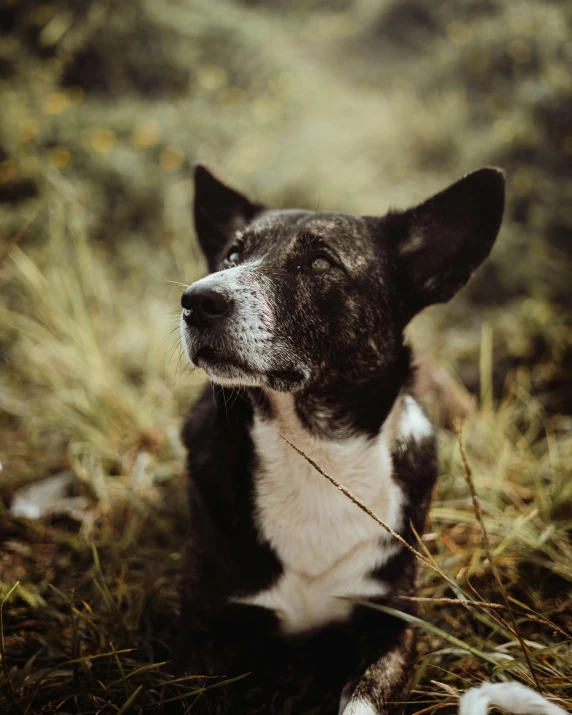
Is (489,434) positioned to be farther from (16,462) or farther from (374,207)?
(374,207)

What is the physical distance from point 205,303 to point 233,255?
1.67 feet

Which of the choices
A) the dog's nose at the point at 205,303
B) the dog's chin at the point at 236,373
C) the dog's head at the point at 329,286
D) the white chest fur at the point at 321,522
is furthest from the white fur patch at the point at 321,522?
the dog's nose at the point at 205,303

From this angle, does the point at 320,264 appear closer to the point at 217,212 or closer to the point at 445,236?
the point at 445,236

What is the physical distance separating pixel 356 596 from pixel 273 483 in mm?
454

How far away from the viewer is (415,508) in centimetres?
187

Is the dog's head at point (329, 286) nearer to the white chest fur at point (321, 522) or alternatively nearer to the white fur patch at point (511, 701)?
the white chest fur at point (321, 522)

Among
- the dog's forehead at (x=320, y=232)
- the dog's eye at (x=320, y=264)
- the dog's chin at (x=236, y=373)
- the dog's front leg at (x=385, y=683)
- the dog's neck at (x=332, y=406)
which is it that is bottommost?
the dog's front leg at (x=385, y=683)

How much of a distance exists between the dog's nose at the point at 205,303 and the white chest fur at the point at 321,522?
37 centimetres

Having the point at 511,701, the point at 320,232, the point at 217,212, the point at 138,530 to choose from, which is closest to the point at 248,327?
the point at 320,232

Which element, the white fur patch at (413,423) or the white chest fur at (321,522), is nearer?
the white chest fur at (321,522)

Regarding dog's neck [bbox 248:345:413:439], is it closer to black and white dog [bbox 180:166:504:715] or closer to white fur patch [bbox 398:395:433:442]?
black and white dog [bbox 180:166:504:715]

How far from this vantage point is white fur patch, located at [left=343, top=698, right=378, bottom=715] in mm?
1558

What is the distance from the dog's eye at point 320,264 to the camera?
1.80m

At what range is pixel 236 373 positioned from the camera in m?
1.63
